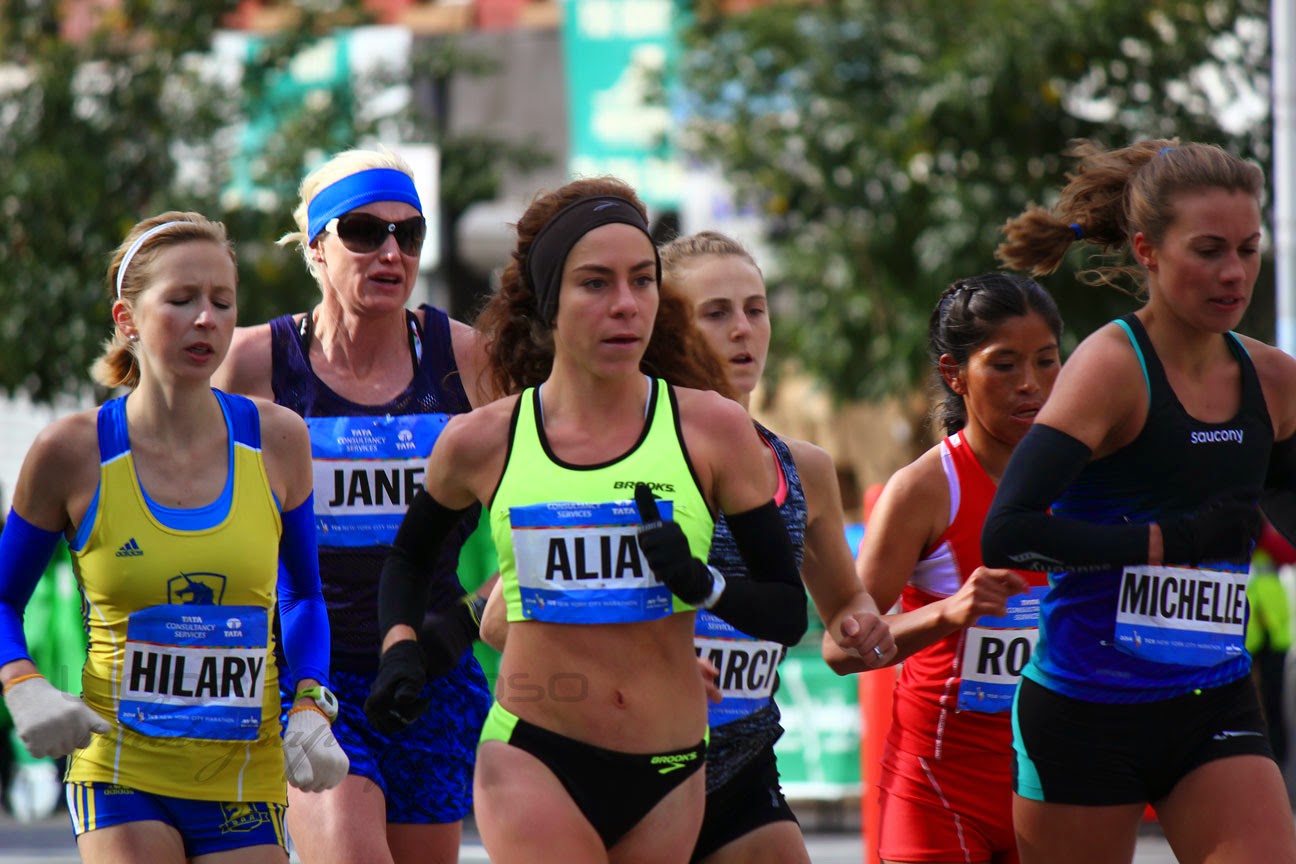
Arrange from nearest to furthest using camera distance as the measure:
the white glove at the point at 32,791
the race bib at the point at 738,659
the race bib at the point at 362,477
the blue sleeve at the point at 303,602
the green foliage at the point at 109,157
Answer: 1. the race bib at the point at 738,659
2. the blue sleeve at the point at 303,602
3. the race bib at the point at 362,477
4. the white glove at the point at 32,791
5. the green foliage at the point at 109,157

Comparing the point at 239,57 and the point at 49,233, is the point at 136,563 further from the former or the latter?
the point at 239,57

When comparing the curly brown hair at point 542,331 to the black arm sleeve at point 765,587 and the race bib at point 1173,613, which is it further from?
the race bib at point 1173,613

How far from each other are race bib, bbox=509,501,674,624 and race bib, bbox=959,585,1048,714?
4.50 ft

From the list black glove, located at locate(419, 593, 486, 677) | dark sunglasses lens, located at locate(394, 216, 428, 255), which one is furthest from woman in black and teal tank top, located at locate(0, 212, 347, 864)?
dark sunglasses lens, located at locate(394, 216, 428, 255)

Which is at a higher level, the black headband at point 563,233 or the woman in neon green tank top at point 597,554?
the black headband at point 563,233

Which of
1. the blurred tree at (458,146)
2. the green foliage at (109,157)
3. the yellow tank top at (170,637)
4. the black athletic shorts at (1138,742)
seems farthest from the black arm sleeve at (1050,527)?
the blurred tree at (458,146)

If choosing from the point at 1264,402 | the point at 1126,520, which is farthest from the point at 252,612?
the point at 1264,402

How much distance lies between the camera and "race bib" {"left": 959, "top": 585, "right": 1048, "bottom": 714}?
15.5 feet

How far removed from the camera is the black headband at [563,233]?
148 inches

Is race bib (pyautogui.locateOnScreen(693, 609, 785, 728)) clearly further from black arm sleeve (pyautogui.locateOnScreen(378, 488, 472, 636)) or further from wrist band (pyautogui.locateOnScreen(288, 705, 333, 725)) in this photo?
wrist band (pyautogui.locateOnScreen(288, 705, 333, 725))

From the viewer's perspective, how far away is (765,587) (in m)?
3.71

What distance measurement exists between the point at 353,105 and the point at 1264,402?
9613mm

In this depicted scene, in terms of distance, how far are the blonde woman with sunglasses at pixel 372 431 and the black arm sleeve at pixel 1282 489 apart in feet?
6.34

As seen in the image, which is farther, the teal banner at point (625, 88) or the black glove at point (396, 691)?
the teal banner at point (625, 88)
